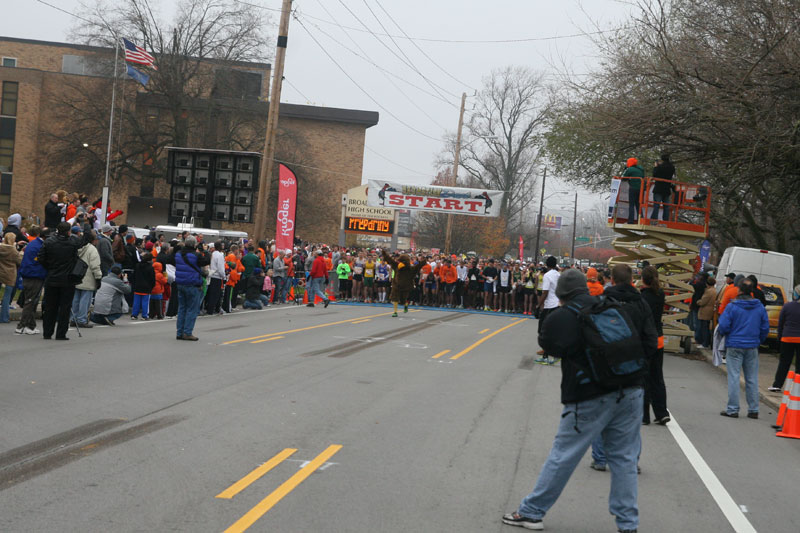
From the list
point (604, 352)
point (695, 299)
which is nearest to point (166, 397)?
point (604, 352)

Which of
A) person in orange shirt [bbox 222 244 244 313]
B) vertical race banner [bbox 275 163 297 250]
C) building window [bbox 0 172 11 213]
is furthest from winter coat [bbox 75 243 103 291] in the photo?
building window [bbox 0 172 11 213]

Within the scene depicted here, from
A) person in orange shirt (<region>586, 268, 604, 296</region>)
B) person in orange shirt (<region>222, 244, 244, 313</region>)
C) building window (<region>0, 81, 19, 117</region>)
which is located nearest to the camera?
person in orange shirt (<region>586, 268, 604, 296</region>)

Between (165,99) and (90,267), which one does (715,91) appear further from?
(165,99)

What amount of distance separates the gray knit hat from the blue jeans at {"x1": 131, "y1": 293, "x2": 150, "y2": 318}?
48.9 feet

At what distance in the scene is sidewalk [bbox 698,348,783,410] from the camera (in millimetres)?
12773

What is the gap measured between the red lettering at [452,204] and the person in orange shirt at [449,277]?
7.27 meters

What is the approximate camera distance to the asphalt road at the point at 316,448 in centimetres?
561

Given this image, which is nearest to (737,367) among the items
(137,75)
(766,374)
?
(766,374)

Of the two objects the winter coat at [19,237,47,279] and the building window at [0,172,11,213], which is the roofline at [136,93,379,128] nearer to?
the building window at [0,172,11,213]

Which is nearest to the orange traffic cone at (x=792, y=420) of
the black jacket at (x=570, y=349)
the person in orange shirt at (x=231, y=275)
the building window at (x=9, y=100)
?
the black jacket at (x=570, y=349)

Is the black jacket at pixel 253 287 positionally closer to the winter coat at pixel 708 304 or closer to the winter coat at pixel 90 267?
the winter coat at pixel 90 267

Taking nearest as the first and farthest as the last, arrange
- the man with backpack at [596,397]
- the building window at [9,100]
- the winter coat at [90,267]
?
the man with backpack at [596,397] → the winter coat at [90,267] → the building window at [9,100]

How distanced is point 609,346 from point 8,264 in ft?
42.3

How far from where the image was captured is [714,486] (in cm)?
712
